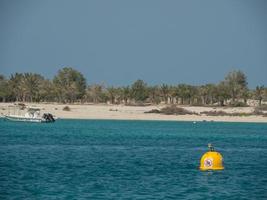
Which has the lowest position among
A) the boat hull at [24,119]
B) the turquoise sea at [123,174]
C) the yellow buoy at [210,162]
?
the turquoise sea at [123,174]

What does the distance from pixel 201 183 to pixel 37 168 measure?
13.5 m

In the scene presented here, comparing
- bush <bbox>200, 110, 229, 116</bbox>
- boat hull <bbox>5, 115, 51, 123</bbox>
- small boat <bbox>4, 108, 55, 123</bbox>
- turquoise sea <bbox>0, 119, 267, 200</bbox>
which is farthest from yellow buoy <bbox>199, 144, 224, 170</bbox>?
bush <bbox>200, 110, 229, 116</bbox>

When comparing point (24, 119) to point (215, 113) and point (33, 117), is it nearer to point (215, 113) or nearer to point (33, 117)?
point (33, 117)

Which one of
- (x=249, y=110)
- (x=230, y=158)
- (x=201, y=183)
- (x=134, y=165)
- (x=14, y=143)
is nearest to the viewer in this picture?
(x=201, y=183)

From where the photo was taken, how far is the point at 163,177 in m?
47.2

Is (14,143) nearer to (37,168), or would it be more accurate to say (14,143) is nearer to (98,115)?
(37,168)

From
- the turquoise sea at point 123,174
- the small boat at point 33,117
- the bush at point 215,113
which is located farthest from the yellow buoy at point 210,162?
the bush at point 215,113

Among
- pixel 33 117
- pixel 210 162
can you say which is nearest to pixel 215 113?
pixel 33 117

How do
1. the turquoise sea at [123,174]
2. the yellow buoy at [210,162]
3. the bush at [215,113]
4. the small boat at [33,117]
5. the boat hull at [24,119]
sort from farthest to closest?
Answer: the bush at [215,113] < the boat hull at [24,119] < the small boat at [33,117] < the yellow buoy at [210,162] < the turquoise sea at [123,174]

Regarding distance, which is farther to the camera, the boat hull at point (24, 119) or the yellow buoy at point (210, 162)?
the boat hull at point (24, 119)

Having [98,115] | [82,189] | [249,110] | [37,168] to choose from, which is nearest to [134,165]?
[37,168]

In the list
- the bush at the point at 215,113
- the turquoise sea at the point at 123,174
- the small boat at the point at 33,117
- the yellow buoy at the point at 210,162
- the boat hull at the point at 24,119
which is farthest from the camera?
the bush at the point at 215,113

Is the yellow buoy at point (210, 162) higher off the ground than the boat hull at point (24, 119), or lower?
lower

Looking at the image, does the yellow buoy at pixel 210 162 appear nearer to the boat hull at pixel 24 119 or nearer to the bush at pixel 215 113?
the boat hull at pixel 24 119
